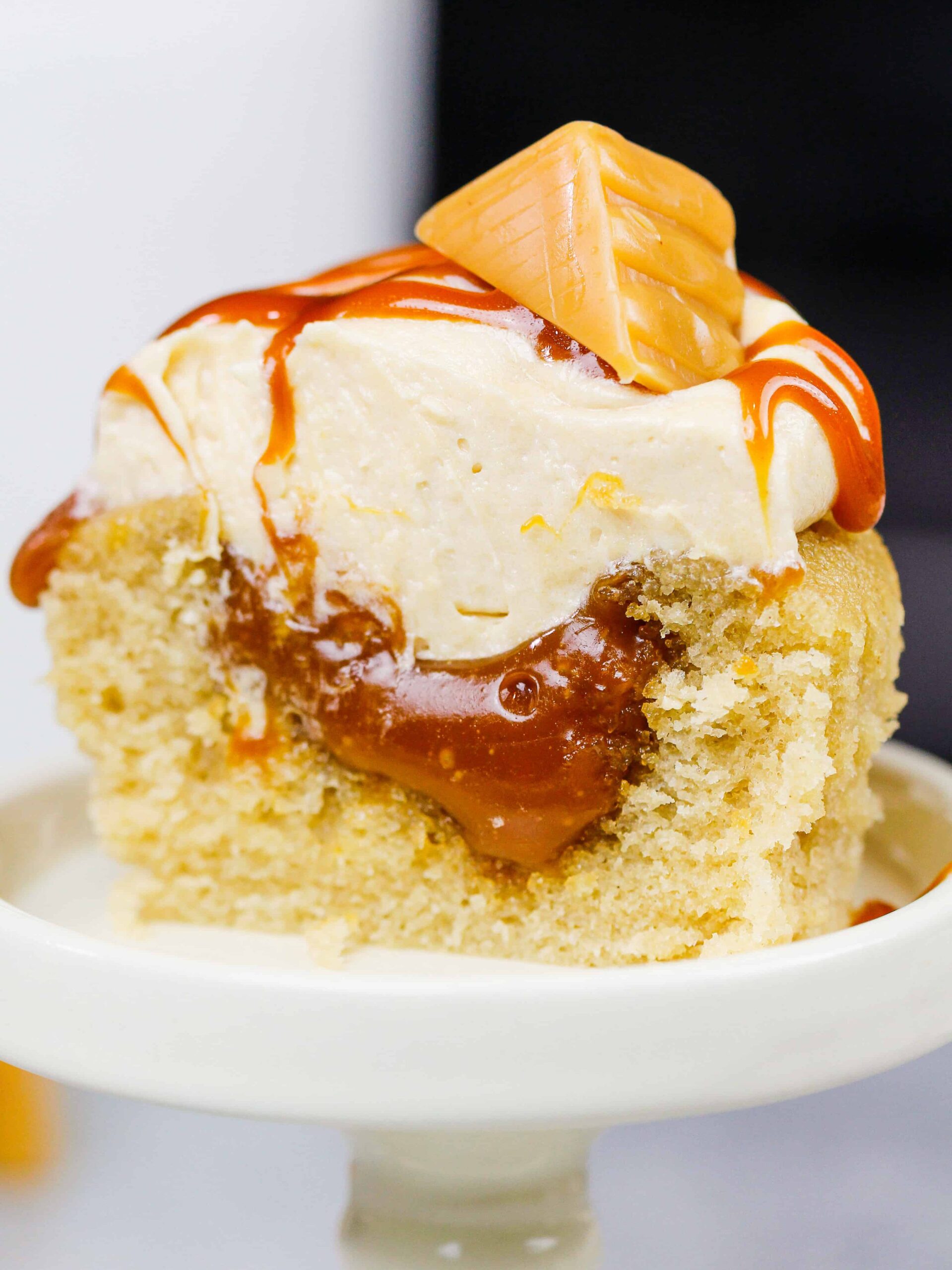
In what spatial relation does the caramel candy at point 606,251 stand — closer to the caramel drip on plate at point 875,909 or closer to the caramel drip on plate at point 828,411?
the caramel drip on plate at point 828,411

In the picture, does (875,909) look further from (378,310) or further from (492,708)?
(378,310)

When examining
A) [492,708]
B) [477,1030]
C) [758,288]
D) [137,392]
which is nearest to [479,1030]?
[477,1030]

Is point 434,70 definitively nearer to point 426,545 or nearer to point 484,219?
point 484,219

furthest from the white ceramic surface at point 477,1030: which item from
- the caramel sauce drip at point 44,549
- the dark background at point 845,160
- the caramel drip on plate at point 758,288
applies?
the dark background at point 845,160

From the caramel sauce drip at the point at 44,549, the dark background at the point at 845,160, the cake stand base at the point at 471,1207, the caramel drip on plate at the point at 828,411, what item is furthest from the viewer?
the dark background at the point at 845,160

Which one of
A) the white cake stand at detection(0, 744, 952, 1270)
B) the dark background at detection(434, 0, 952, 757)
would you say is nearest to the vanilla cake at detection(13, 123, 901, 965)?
the white cake stand at detection(0, 744, 952, 1270)

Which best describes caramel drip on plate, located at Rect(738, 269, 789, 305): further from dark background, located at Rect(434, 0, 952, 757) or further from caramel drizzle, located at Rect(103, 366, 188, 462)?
dark background, located at Rect(434, 0, 952, 757)
